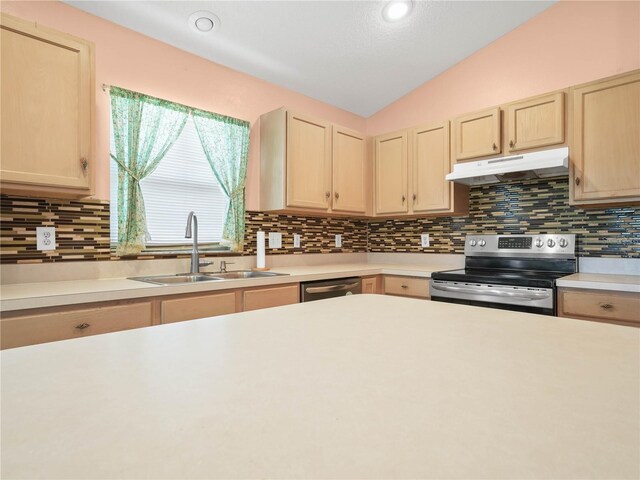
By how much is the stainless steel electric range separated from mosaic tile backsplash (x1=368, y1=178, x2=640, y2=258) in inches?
3.4

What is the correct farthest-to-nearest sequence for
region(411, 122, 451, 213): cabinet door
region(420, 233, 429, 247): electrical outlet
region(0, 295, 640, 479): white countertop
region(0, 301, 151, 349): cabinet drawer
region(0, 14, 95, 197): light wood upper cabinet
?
region(420, 233, 429, 247): electrical outlet → region(411, 122, 451, 213): cabinet door → region(0, 14, 95, 197): light wood upper cabinet → region(0, 301, 151, 349): cabinet drawer → region(0, 295, 640, 479): white countertop

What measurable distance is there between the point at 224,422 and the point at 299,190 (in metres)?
2.59

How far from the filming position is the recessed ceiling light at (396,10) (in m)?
2.47

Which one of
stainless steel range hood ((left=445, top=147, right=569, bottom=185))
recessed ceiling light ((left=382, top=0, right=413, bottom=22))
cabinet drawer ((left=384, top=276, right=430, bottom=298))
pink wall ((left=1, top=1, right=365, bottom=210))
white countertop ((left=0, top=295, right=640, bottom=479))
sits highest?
recessed ceiling light ((left=382, top=0, right=413, bottom=22))

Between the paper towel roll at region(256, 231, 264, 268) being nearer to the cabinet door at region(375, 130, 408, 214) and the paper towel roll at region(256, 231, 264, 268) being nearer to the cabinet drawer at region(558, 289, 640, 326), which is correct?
the cabinet door at region(375, 130, 408, 214)

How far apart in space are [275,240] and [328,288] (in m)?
0.77

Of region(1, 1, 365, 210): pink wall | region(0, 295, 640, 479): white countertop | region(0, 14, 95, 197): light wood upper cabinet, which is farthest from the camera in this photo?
region(1, 1, 365, 210): pink wall

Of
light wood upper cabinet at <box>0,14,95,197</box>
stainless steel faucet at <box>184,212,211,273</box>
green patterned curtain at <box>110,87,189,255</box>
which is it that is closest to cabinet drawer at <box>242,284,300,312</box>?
stainless steel faucet at <box>184,212,211,273</box>

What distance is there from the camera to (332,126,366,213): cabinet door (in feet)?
10.7

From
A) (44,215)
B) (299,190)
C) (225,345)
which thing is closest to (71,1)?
(44,215)

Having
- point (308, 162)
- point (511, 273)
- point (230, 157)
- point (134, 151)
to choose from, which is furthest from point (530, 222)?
point (134, 151)

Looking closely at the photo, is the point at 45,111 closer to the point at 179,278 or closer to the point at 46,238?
the point at 46,238

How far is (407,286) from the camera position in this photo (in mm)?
2902

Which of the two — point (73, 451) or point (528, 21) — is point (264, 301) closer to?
point (73, 451)
